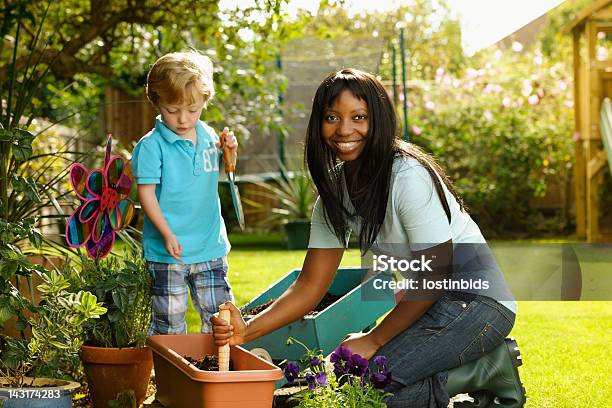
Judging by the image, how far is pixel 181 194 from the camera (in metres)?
3.22

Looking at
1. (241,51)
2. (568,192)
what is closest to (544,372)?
(241,51)

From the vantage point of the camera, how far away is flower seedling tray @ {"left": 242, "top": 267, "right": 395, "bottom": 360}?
9.89 ft

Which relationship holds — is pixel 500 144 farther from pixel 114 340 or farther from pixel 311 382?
pixel 311 382

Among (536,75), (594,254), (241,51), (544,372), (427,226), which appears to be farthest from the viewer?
(536,75)

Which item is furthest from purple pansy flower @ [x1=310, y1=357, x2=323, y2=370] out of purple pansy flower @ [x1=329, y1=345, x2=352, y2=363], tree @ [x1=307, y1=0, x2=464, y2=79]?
tree @ [x1=307, y1=0, x2=464, y2=79]

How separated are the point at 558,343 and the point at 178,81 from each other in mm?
2139

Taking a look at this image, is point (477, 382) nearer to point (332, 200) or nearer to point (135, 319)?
point (332, 200)

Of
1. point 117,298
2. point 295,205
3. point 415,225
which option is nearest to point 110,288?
point 117,298

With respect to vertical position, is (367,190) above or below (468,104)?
below

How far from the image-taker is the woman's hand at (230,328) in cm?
251

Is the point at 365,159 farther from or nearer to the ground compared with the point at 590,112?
nearer to the ground

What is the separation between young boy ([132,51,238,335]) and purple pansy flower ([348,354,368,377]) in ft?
2.71

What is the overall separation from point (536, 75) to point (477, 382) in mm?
8813

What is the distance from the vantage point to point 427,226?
2551 millimetres
